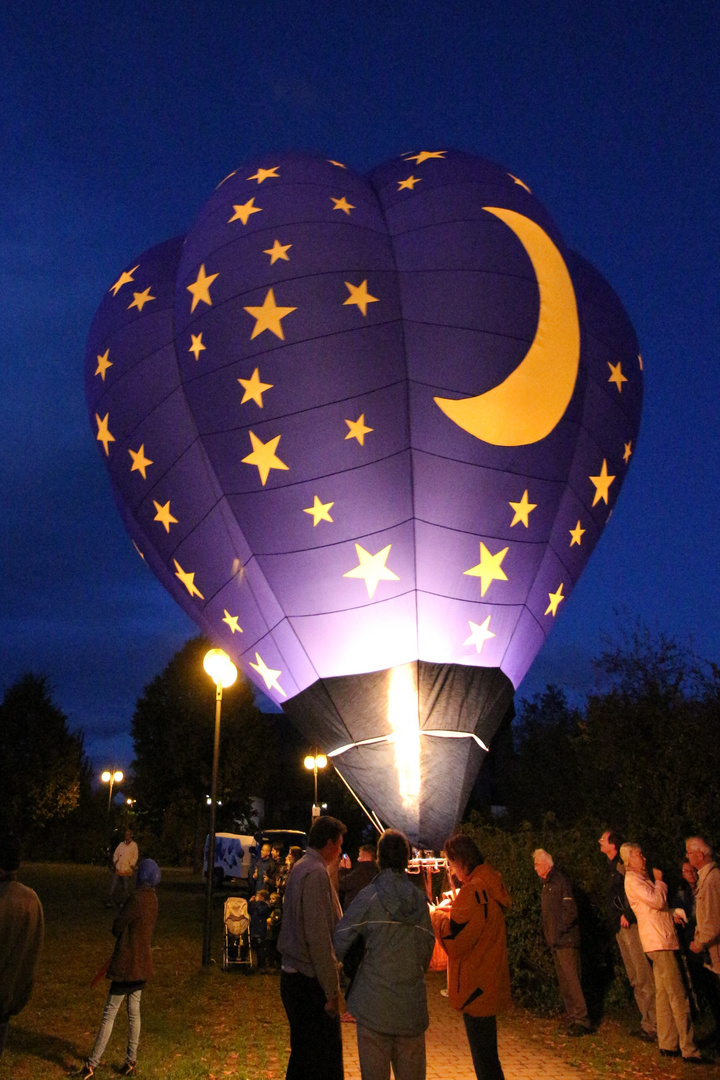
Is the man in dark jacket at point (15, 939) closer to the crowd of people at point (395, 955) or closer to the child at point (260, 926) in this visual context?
the crowd of people at point (395, 955)

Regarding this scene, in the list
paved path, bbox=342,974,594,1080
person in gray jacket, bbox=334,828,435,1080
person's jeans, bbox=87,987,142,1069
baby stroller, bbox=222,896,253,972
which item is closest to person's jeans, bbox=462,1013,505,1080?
person in gray jacket, bbox=334,828,435,1080

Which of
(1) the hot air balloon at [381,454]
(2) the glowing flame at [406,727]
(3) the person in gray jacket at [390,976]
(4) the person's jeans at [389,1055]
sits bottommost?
(4) the person's jeans at [389,1055]

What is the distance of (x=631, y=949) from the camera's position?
21.0 feet

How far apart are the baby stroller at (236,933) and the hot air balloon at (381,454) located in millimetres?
2089

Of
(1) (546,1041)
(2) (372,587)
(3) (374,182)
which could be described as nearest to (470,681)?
(2) (372,587)

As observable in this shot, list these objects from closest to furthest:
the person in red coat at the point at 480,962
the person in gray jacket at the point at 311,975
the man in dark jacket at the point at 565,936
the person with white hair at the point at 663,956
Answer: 1. the person in gray jacket at the point at 311,975
2. the person in red coat at the point at 480,962
3. the person with white hair at the point at 663,956
4. the man in dark jacket at the point at 565,936

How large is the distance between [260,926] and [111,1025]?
15.9 ft

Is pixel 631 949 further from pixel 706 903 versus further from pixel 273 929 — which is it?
pixel 273 929

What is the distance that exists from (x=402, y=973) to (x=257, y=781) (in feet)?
95.3

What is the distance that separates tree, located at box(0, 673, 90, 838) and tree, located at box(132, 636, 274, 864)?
627 centimetres

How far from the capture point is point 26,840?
35625 mm

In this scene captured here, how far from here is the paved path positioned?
5.69 metres

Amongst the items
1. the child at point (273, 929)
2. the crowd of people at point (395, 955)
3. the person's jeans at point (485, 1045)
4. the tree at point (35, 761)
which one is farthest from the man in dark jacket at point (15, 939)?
the tree at point (35, 761)

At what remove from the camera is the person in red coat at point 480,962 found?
4191 millimetres
